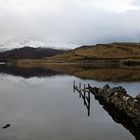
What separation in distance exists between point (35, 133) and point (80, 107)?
9692 millimetres

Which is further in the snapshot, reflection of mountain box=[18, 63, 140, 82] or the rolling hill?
the rolling hill

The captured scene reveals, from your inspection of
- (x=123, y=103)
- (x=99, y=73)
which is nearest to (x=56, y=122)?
(x=123, y=103)

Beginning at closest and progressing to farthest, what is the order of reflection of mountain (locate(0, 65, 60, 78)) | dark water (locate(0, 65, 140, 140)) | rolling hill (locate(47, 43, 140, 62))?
dark water (locate(0, 65, 140, 140)), reflection of mountain (locate(0, 65, 60, 78)), rolling hill (locate(47, 43, 140, 62))

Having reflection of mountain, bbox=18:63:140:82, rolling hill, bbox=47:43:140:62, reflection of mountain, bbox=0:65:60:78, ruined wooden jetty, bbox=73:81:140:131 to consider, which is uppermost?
rolling hill, bbox=47:43:140:62

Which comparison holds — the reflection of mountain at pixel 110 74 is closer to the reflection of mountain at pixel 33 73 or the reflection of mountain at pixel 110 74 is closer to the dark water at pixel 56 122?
the reflection of mountain at pixel 33 73

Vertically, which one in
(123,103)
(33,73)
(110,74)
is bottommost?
Answer: (33,73)

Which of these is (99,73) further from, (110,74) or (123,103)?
(123,103)

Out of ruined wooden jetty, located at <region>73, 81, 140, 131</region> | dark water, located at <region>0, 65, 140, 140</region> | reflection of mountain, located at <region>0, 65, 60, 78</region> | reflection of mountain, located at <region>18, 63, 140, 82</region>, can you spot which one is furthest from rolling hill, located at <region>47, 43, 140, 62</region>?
dark water, located at <region>0, 65, 140, 140</region>

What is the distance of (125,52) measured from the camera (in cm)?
15838

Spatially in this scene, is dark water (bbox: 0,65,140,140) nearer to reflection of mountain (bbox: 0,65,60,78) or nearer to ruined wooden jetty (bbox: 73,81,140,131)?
ruined wooden jetty (bbox: 73,81,140,131)

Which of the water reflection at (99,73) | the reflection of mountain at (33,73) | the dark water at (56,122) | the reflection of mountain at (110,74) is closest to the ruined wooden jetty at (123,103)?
the dark water at (56,122)

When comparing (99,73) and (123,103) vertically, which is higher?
(123,103)

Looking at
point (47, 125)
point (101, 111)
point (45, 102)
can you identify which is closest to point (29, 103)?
point (45, 102)

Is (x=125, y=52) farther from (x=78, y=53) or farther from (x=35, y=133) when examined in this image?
(x=35, y=133)
